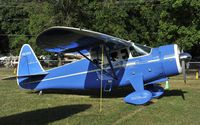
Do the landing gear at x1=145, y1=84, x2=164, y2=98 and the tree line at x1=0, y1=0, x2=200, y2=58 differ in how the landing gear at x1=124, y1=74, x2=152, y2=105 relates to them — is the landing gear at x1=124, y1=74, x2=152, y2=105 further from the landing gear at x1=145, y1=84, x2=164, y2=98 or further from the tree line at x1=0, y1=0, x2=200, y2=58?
the tree line at x1=0, y1=0, x2=200, y2=58

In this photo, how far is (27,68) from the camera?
17.8 meters

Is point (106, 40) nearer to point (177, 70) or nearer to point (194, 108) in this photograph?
point (177, 70)

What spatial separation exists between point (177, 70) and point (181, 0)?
59.8 feet

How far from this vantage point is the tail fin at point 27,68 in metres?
17.5

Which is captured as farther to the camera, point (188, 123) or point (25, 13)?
point (25, 13)

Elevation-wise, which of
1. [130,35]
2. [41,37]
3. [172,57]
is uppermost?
[41,37]

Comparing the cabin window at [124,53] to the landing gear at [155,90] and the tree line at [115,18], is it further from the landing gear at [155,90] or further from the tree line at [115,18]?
the tree line at [115,18]

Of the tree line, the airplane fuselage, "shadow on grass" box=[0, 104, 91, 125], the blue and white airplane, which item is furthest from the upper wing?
the tree line

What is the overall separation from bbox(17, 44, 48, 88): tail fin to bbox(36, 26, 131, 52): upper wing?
2.05 meters

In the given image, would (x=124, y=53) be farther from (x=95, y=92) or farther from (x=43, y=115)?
(x=43, y=115)

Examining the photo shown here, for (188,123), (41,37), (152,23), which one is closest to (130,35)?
(152,23)

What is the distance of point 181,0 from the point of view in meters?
31.5

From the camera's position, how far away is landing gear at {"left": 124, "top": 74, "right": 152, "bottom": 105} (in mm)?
13758

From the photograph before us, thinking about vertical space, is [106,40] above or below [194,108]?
above
